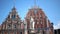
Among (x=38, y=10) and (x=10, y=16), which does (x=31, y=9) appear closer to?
(x=38, y=10)

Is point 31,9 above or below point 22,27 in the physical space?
above

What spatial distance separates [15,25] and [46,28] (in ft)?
8.09

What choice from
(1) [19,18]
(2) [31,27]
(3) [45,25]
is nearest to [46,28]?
(3) [45,25]

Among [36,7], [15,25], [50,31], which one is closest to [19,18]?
[15,25]

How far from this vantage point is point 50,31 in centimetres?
1410

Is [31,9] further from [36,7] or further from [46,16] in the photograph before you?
[46,16]

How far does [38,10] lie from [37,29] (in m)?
1.56

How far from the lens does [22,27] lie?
14375 mm

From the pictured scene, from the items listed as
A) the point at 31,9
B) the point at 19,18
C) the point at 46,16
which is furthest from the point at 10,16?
the point at 46,16

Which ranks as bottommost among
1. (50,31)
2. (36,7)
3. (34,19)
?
(50,31)

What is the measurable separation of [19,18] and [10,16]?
0.75m

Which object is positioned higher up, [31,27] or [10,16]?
[10,16]

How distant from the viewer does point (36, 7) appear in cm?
1468

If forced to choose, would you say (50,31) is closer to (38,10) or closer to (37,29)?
(37,29)
